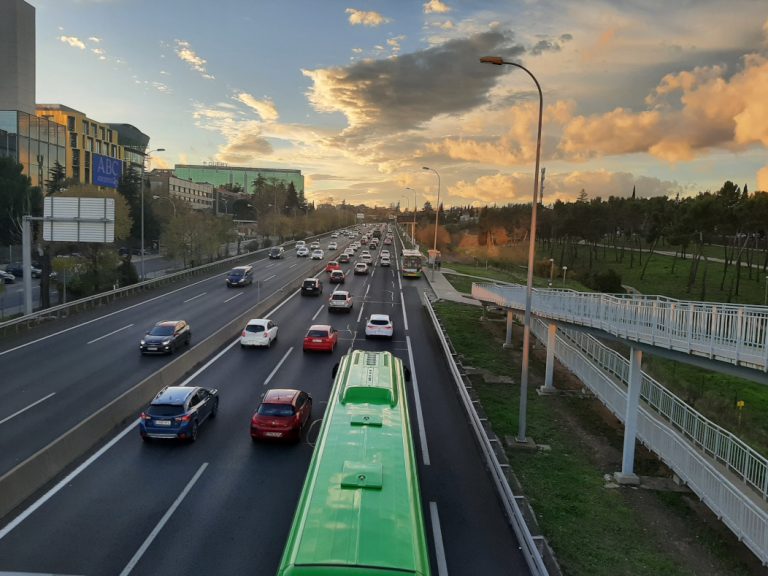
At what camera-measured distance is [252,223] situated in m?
151

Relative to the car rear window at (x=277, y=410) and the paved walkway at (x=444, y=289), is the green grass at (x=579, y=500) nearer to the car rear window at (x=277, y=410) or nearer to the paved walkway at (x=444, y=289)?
the car rear window at (x=277, y=410)

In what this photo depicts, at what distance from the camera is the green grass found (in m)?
11.4

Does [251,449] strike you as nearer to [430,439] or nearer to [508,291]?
[430,439]

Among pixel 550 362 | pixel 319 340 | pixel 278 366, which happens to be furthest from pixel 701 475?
pixel 319 340

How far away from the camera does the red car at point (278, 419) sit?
16.0 meters

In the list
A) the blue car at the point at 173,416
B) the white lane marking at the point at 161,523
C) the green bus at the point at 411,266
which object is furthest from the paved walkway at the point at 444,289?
the white lane marking at the point at 161,523

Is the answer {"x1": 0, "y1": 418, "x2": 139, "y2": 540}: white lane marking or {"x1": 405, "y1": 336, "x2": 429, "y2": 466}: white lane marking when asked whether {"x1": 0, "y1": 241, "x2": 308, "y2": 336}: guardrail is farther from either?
{"x1": 405, "y1": 336, "x2": 429, "y2": 466}: white lane marking

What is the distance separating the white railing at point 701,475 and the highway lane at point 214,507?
15.4 ft

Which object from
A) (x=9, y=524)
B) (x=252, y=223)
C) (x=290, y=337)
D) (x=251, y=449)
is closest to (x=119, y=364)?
(x=290, y=337)

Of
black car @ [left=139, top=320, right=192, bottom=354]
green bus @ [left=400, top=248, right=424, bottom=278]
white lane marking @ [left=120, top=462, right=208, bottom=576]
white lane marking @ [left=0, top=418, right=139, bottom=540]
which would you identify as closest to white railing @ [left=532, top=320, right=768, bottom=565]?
white lane marking @ [left=120, top=462, right=208, bottom=576]

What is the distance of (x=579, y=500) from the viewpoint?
1401 cm

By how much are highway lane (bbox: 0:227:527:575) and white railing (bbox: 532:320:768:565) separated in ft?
15.4

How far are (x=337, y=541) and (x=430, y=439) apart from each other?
33.4 ft

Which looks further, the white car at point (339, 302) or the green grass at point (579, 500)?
the white car at point (339, 302)
